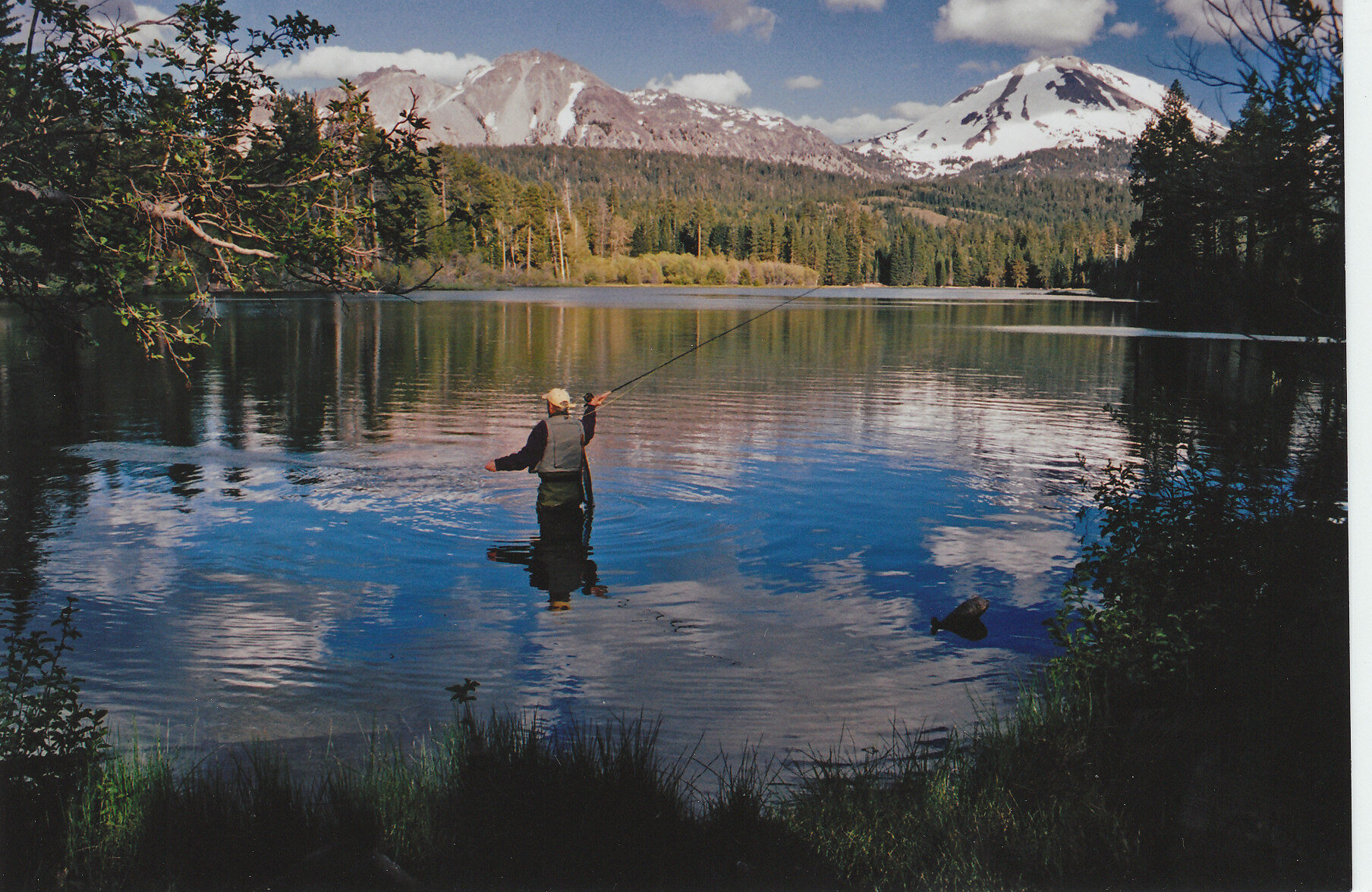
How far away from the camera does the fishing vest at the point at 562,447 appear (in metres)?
12.1

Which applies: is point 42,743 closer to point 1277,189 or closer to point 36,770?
point 36,770

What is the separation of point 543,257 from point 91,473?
398ft

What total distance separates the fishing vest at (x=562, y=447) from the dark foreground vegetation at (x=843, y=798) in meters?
5.51

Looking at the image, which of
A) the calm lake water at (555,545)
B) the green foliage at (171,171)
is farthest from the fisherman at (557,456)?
the green foliage at (171,171)

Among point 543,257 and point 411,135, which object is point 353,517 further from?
point 543,257

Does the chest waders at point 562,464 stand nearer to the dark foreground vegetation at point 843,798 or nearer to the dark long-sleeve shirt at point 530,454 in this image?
the dark long-sleeve shirt at point 530,454

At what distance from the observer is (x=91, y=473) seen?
16.9 meters

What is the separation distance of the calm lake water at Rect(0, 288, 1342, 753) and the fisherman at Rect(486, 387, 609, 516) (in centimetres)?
65

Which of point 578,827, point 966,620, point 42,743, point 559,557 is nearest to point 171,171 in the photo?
point 42,743

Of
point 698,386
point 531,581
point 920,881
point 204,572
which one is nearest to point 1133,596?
point 920,881

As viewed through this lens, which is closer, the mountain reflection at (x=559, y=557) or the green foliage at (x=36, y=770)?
the green foliage at (x=36, y=770)

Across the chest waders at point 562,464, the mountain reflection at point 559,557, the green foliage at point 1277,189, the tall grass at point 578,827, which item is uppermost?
the green foliage at point 1277,189

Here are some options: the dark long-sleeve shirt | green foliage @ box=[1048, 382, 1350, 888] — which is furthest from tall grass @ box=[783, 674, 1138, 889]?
the dark long-sleeve shirt

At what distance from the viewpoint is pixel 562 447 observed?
12289 millimetres
